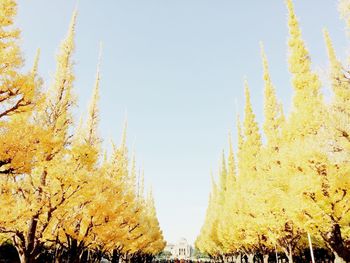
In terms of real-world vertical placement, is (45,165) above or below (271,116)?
below

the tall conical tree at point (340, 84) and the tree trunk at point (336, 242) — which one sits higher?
the tall conical tree at point (340, 84)

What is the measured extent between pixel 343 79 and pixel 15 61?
10309 mm

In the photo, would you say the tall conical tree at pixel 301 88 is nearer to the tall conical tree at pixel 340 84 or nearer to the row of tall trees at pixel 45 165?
the tall conical tree at pixel 340 84

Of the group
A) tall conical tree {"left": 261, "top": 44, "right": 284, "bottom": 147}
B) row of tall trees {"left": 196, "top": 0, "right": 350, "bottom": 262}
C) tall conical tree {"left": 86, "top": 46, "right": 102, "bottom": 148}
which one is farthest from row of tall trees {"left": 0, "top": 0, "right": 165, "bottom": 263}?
tall conical tree {"left": 261, "top": 44, "right": 284, "bottom": 147}

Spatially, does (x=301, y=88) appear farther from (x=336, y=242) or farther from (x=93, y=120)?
(x=93, y=120)

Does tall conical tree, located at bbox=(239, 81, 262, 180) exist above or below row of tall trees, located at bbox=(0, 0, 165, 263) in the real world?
above

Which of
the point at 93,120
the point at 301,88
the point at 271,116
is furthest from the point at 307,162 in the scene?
the point at 93,120

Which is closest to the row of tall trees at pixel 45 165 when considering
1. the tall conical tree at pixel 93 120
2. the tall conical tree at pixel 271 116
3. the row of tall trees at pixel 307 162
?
the tall conical tree at pixel 93 120

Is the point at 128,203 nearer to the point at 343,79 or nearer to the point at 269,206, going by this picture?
the point at 269,206

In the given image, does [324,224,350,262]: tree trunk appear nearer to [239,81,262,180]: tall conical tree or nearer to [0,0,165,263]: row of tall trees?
[0,0,165,263]: row of tall trees

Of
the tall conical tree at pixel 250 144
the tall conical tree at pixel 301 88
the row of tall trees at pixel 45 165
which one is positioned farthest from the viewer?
the tall conical tree at pixel 250 144

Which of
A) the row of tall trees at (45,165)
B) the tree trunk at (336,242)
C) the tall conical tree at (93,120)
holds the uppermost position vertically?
the tall conical tree at (93,120)

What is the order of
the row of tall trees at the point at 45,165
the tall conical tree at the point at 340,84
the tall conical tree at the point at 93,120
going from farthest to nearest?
1. the tall conical tree at the point at 93,120
2. the tall conical tree at the point at 340,84
3. the row of tall trees at the point at 45,165

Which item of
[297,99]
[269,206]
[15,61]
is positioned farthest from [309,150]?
[15,61]
